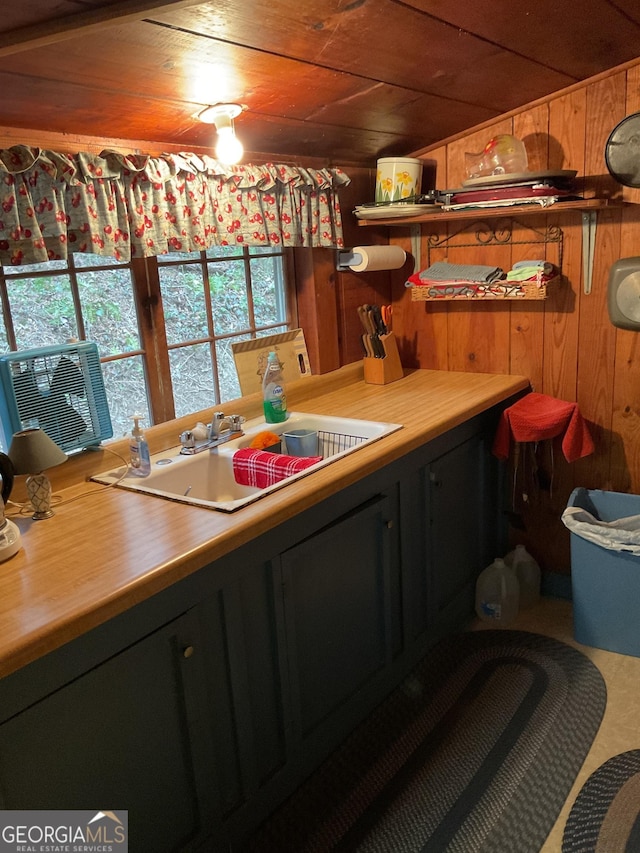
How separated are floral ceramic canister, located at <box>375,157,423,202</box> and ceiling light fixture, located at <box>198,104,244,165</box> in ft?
2.55

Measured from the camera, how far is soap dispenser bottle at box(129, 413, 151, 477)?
1857 millimetres

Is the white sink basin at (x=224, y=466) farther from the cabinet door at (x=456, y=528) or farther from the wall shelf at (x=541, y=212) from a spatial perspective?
the wall shelf at (x=541, y=212)

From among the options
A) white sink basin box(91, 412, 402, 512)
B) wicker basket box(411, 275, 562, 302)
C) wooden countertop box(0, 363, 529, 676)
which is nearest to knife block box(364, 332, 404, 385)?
wicker basket box(411, 275, 562, 302)

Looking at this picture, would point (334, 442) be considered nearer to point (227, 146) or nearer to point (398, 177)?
point (227, 146)

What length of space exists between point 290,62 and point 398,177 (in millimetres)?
942

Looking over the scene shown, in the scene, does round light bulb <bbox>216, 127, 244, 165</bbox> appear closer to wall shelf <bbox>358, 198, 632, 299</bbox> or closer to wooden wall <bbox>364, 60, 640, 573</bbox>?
Result: wall shelf <bbox>358, 198, 632, 299</bbox>

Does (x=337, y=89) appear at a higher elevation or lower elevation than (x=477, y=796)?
higher

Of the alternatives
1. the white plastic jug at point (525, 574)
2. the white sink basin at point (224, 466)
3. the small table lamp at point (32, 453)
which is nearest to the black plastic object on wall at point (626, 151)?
the white sink basin at point (224, 466)

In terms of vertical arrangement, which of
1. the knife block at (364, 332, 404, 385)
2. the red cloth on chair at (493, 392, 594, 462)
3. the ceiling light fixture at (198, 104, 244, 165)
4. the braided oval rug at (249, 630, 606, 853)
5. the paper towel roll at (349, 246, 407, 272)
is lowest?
the braided oval rug at (249, 630, 606, 853)

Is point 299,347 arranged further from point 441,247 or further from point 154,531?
point 154,531

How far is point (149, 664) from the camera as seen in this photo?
54.0 inches

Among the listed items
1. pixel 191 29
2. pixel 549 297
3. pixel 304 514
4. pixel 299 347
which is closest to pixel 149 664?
pixel 304 514

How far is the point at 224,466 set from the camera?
2039 millimetres

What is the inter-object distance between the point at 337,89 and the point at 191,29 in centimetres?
61
